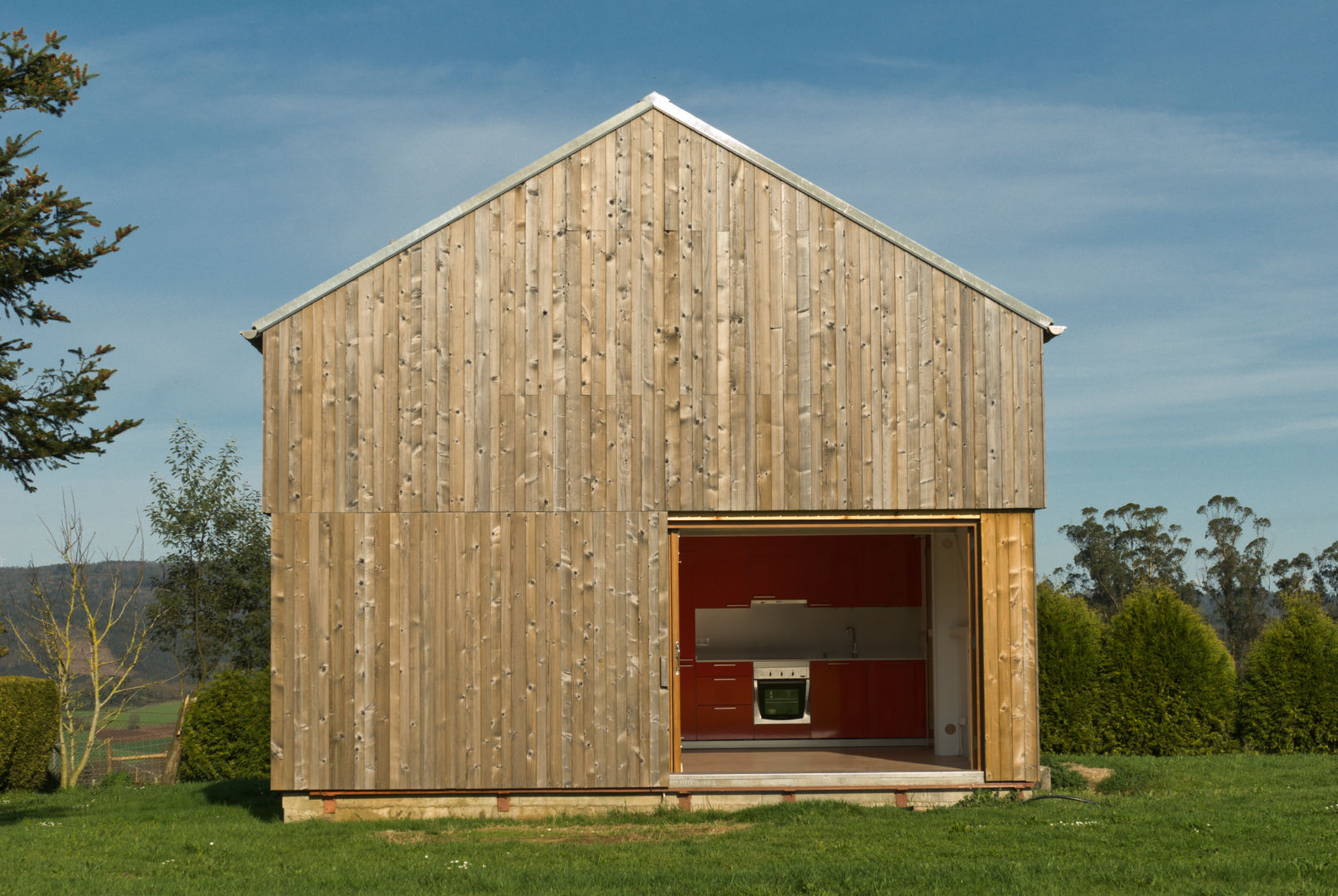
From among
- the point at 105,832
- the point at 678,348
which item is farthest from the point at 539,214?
the point at 105,832

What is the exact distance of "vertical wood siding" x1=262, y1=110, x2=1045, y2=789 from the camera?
427 inches

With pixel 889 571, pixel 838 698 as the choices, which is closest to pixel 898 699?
pixel 838 698

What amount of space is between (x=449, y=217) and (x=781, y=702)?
22.9 feet

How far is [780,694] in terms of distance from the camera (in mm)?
14195

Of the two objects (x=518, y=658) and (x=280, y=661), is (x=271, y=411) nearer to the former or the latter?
(x=280, y=661)

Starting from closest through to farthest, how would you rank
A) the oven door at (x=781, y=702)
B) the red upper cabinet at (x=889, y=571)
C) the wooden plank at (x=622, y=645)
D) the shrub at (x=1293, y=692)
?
the wooden plank at (x=622, y=645)
the oven door at (x=781, y=702)
the red upper cabinet at (x=889, y=571)
the shrub at (x=1293, y=692)

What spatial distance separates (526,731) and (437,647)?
3.71 feet

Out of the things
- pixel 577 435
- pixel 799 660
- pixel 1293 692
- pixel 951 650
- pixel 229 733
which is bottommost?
pixel 229 733

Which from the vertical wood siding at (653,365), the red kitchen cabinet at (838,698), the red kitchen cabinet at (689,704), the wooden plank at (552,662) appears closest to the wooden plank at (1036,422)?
the vertical wood siding at (653,365)

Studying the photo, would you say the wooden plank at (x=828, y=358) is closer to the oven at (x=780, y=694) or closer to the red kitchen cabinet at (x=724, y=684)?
the oven at (x=780, y=694)

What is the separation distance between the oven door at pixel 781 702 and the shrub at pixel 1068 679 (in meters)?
3.64

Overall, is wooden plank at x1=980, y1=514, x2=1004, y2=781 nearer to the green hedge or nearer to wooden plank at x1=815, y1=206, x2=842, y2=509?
wooden plank at x1=815, y1=206, x2=842, y2=509

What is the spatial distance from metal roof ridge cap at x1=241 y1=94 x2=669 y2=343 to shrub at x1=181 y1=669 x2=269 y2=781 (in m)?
6.37

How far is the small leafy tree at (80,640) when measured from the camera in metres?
16.3
